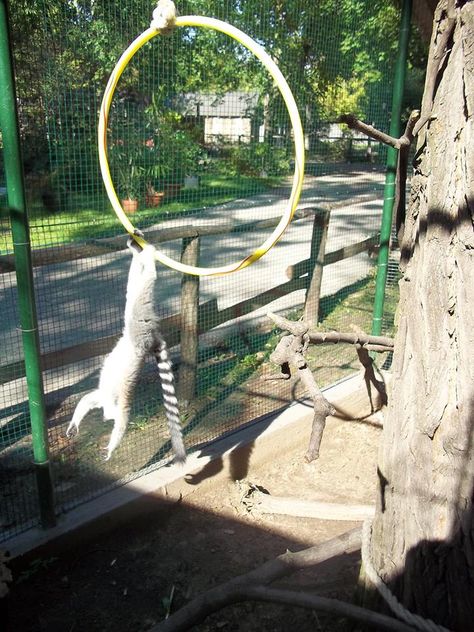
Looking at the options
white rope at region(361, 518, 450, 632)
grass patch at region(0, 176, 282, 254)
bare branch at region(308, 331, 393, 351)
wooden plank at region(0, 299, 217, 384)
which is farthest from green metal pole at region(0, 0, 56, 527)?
white rope at region(361, 518, 450, 632)

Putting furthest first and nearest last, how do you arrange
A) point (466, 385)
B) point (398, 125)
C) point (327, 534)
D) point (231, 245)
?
point (231, 245) → point (398, 125) → point (327, 534) → point (466, 385)

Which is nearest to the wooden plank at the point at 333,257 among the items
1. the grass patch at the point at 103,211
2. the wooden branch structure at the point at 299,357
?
the grass patch at the point at 103,211

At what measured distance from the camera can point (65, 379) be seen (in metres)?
4.11

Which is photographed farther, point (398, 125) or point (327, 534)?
point (398, 125)

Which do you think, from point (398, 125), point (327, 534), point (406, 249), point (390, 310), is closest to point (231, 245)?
point (390, 310)

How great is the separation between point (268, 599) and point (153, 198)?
232 cm

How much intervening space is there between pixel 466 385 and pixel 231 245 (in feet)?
21.1

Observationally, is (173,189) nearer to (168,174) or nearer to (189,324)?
(168,174)

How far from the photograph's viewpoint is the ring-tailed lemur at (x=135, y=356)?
2621 millimetres

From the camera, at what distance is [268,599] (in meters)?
1.55

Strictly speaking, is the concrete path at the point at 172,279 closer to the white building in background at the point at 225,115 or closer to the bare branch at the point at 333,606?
the white building in background at the point at 225,115

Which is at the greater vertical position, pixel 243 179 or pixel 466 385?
pixel 243 179

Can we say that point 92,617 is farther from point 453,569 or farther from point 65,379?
point 65,379

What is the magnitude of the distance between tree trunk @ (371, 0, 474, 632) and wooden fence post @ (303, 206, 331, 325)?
10.8ft
